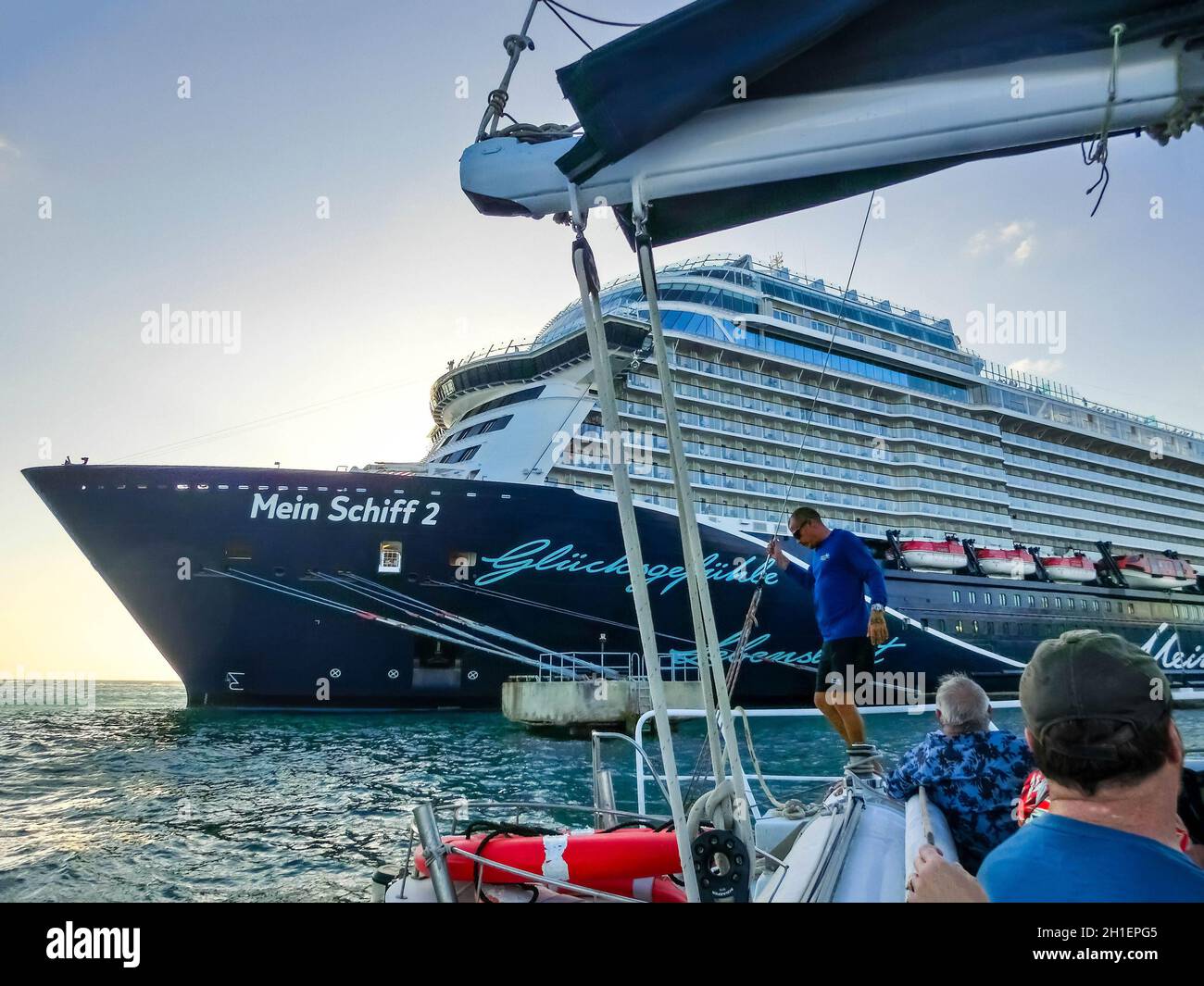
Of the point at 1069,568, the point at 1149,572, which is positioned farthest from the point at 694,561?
the point at 1149,572

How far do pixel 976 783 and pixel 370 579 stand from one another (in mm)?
12465

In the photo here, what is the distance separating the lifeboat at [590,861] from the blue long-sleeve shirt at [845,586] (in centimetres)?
158

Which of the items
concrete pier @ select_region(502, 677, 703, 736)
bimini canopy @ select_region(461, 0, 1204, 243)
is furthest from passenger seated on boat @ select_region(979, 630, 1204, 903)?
concrete pier @ select_region(502, 677, 703, 736)

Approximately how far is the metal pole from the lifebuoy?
29 cm

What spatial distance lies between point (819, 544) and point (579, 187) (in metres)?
2.09

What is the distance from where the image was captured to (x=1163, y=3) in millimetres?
1644

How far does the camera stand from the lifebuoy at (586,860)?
76.5 inches

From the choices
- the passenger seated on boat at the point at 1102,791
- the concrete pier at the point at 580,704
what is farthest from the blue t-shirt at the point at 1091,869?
the concrete pier at the point at 580,704

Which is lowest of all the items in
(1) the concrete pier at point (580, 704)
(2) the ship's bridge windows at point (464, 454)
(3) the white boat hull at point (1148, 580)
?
(1) the concrete pier at point (580, 704)

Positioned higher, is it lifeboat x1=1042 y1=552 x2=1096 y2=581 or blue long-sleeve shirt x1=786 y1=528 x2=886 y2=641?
blue long-sleeve shirt x1=786 y1=528 x2=886 y2=641

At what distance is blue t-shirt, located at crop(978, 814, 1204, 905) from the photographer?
36.1 inches

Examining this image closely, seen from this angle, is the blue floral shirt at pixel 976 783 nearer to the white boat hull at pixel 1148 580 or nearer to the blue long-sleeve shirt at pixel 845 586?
the blue long-sleeve shirt at pixel 845 586

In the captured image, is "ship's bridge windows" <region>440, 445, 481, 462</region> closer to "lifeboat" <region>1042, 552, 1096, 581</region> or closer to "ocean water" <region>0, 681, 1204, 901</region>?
"ocean water" <region>0, 681, 1204, 901</region>

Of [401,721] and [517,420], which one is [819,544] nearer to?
[401,721]
